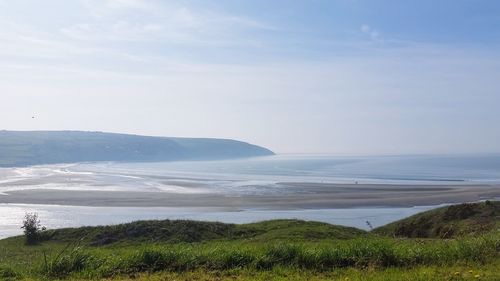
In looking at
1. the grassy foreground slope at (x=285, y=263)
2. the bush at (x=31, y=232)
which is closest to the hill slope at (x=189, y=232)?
the bush at (x=31, y=232)

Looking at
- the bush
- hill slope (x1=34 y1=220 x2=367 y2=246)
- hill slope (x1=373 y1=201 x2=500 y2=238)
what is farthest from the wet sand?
the bush

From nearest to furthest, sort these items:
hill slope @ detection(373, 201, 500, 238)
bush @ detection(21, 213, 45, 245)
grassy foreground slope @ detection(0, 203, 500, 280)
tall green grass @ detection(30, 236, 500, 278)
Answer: grassy foreground slope @ detection(0, 203, 500, 280)
tall green grass @ detection(30, 236, 500, 278)
bush @ detection(21, 213, 45, 245)
hill slope @ detection(373, 201, 500, 238)

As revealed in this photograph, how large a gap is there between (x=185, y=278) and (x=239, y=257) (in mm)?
1421

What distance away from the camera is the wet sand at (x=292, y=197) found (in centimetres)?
5222

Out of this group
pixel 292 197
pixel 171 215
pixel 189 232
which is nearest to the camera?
pixel 189 232

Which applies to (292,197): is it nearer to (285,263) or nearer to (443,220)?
(443,220)

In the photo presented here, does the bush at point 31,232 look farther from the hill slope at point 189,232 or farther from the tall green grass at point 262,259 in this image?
the tall green grass at point 262,259

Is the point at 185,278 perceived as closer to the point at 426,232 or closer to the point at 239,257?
the point at 239,257

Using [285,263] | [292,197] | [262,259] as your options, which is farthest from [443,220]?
[292,197]

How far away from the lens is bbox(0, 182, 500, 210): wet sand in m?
52.2

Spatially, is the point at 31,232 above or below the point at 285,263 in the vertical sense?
below

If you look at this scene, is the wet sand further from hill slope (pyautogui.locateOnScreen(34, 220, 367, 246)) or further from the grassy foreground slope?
the grassy foreground slope

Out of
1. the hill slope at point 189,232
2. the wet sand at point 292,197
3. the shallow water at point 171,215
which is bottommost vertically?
the shallow water at point 171,215

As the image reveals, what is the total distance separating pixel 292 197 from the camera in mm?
57406
